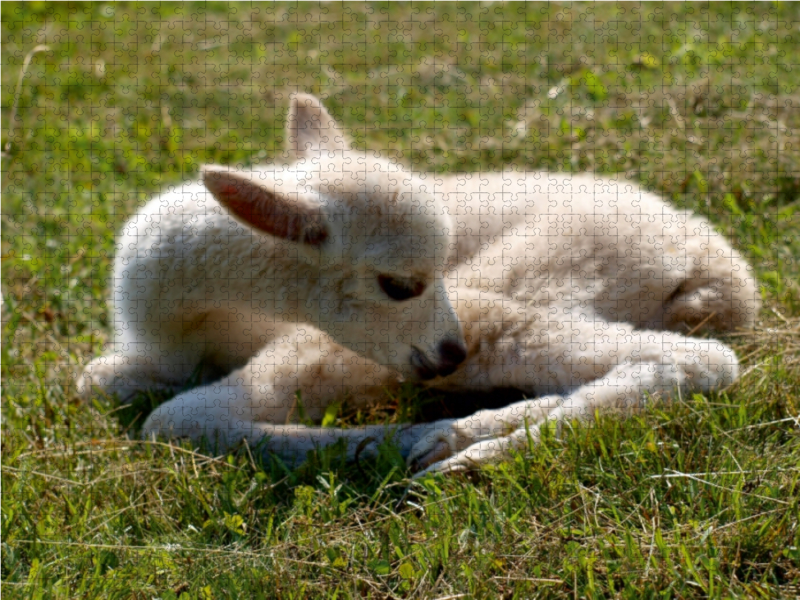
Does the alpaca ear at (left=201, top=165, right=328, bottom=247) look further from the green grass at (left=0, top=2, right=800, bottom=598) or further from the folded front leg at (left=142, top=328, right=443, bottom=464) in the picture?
the green grass at (left=0, top=2, right=800, bottom=598)

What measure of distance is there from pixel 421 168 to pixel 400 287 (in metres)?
2.42

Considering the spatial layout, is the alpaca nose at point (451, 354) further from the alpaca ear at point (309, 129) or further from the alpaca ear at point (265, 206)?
the alpaca ear at point (309, 129)

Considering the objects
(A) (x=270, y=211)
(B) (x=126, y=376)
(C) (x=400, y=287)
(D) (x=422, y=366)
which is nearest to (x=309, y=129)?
(A) (x=270, y=211)

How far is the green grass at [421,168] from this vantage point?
290cm

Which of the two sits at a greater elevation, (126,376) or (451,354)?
(451,354)

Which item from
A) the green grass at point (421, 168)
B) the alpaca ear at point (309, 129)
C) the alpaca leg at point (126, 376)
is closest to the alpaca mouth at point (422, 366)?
the green grass at point (421, 168)

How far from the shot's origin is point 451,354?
3.71m

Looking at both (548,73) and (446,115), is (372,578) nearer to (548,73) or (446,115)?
(446,115)

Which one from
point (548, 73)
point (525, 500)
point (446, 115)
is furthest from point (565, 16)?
point (525, 500)

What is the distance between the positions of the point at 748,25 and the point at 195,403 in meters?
4.91

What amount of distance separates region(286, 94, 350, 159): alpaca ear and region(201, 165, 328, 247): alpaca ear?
0.51m

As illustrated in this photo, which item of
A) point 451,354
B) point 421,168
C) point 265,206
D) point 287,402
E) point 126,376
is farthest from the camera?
point 421,168

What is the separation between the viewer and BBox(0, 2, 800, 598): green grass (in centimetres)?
290
